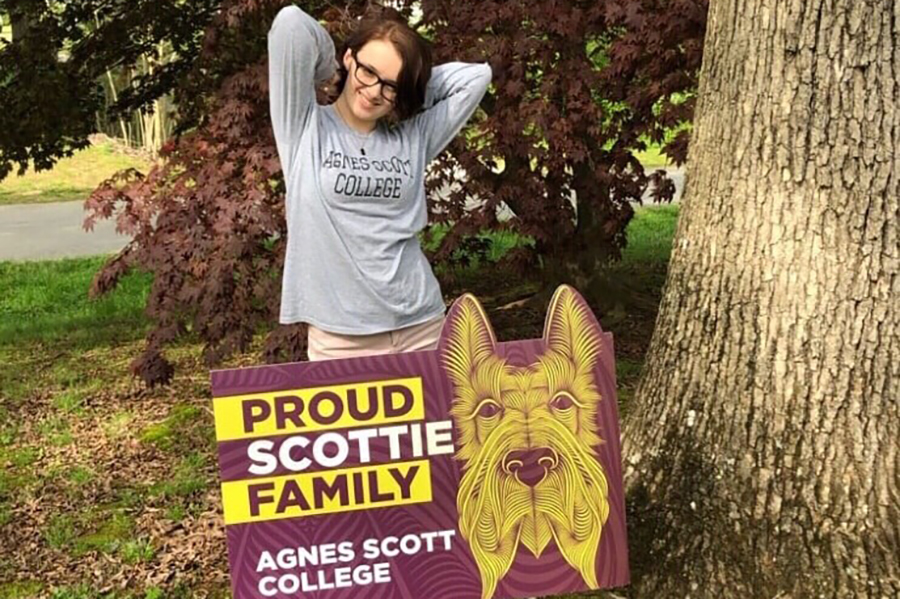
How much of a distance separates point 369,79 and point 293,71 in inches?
6.7

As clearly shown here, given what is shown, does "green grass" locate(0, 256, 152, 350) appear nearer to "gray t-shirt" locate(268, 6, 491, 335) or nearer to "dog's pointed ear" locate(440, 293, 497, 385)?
"gray t-shirt" locate(268, 6, 491, 335)

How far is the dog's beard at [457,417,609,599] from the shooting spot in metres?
2.32

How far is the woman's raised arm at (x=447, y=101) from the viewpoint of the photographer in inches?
98.7

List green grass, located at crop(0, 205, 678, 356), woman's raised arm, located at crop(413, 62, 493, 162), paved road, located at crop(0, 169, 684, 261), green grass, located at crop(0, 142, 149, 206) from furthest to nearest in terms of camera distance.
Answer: green grass, located at crop(0, 142, 149, 206) < paved road, located at crop(0, 169, 684, 261) < green grass, located at crop(0, 205, 678, 356) < woman's raised arm, located at crop(413, 62, 493, 162)

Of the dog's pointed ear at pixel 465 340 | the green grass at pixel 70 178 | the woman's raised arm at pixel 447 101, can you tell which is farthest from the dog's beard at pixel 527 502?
the green grass at pixel 70 178

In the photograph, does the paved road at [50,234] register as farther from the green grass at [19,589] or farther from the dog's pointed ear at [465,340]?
the dog's pointed ear at [465,340]

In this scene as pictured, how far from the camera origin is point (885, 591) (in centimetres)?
247

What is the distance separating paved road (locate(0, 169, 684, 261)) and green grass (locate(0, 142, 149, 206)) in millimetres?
617

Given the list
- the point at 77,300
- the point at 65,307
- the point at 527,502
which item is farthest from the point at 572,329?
the point at 77,300

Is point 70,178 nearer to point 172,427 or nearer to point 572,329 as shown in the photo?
point 172,427

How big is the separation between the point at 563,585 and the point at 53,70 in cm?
453

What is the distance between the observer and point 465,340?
2260 millimetres

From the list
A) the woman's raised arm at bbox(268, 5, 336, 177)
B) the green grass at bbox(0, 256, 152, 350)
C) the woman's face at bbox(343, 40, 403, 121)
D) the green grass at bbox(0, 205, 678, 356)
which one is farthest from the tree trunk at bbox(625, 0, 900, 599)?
the green grass at bbox(0, 256, 152, 350)

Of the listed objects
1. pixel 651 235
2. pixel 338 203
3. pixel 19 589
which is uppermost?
pixel 338 203
